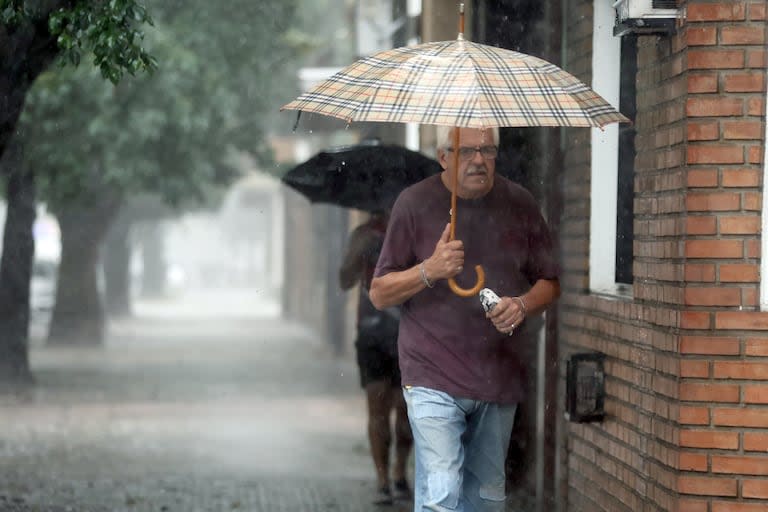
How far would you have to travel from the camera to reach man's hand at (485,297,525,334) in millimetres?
5473

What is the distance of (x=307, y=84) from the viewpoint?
910 inches

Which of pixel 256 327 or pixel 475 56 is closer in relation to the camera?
pixel 475 56

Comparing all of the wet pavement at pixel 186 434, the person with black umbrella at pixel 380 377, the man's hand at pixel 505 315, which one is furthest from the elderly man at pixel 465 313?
the person with black umbrella at pixel 380 377

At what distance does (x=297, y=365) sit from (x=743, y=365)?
60.9ft

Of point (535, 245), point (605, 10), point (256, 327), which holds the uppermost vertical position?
point (605, 10)

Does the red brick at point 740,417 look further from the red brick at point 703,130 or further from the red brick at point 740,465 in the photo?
the red brick at point 703,130

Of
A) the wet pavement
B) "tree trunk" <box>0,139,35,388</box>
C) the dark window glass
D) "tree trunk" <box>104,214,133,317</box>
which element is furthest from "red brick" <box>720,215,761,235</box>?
"tree trunk" <box>104,214,133,317</box>

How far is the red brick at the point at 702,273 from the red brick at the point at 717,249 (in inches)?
1.3

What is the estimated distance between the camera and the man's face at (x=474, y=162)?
18.6 ft

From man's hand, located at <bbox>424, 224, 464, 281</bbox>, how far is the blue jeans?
1.50 feet

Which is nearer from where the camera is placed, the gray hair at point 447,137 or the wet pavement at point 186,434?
the gray hair at point 447,137

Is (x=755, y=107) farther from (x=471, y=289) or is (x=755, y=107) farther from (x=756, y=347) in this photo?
(x=471, y=289)

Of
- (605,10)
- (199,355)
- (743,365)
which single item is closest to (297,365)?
(199,355)

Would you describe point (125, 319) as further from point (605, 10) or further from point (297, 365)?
point (605, 10)
